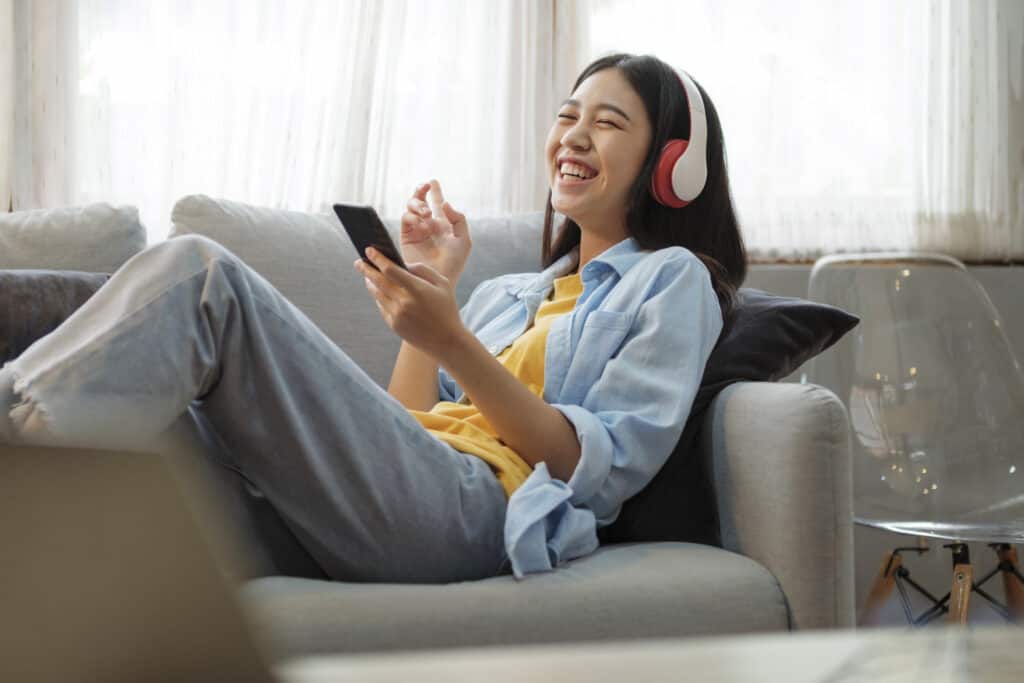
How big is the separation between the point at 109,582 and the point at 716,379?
4.42ft

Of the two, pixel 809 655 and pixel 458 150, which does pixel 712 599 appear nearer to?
pixel 809 655

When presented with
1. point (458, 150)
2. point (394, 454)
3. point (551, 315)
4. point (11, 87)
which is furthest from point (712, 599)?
point (11, 87)

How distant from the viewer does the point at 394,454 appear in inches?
44.6

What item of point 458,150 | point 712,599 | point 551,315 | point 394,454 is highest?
point 458,150

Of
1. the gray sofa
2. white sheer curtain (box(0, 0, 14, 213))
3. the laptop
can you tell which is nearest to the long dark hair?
the gray sofa

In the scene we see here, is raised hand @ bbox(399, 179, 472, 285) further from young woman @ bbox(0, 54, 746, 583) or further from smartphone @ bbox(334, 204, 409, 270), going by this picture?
smartphone @ bbox(334, 204, 409, 270)

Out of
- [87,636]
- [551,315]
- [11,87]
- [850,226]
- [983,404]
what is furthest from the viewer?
[850,226]

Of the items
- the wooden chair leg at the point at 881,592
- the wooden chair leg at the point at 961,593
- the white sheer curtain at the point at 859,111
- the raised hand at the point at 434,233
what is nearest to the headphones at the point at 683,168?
the raised hand at the point at 434,233

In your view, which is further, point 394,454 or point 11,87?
point 11,87

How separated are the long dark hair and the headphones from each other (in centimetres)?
3

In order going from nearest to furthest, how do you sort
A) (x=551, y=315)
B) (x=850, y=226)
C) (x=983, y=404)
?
(x=551, y=315) → (x=983, y=404) → (x=850, y=226)

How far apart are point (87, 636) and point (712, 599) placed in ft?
3.61

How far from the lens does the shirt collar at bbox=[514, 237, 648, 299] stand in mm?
1570

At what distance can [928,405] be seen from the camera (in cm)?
199
